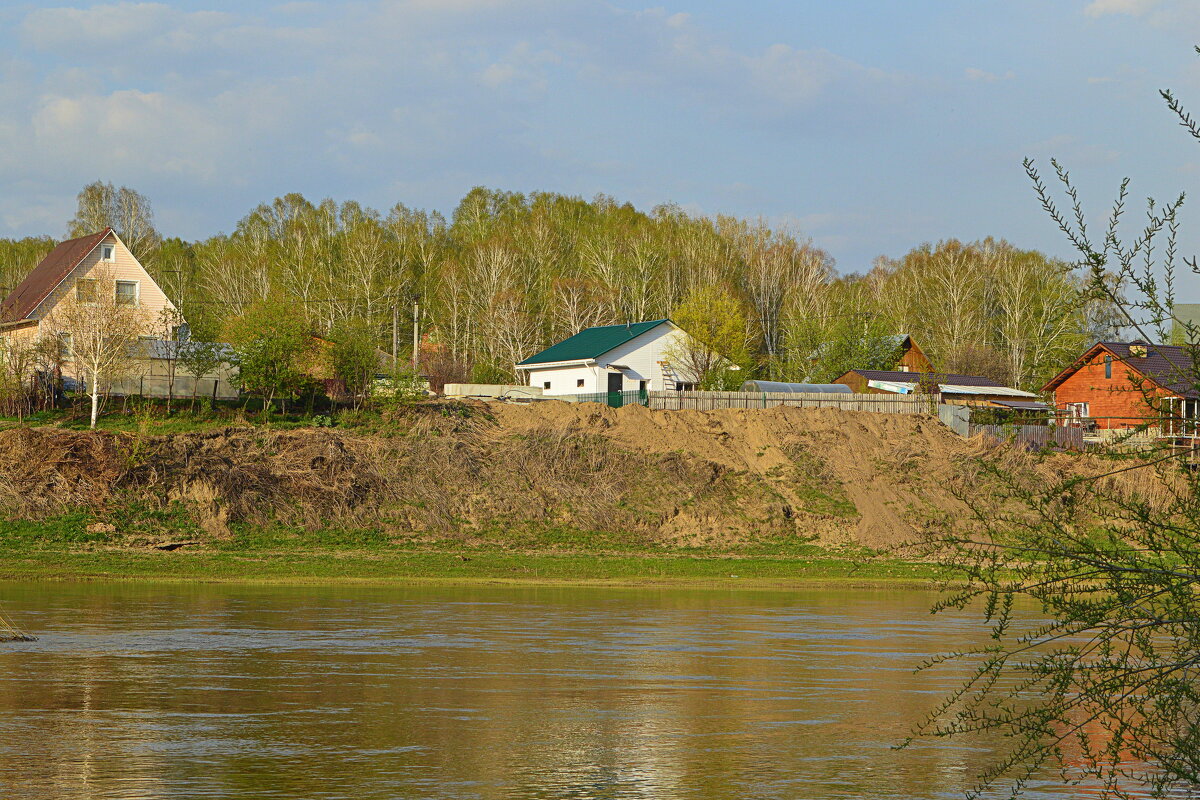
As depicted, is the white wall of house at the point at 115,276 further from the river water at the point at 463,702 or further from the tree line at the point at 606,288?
the river water at the point at 463,702

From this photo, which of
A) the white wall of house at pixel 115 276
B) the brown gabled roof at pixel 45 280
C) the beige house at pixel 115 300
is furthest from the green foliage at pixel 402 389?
the brown gabled roof at pixel 45 280

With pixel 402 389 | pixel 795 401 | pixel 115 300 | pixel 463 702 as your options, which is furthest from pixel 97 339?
pixel 463 702

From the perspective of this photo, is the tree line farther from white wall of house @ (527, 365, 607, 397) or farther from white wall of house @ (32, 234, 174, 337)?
white wall of house @ (32, 234, 174, 337)

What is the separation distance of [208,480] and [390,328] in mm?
68987

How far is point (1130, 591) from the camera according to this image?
891cm

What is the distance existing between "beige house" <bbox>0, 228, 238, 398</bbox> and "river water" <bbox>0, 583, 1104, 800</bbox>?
30078 millimetres

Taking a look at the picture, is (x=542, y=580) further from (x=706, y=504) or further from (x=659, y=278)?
(x=659, y=278)

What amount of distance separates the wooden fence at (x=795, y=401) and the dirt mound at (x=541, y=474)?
15.1 ft

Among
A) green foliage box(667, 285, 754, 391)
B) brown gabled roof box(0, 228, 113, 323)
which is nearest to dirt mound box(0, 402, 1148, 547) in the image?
brown gabled roof box(0, 228, 113, 323)

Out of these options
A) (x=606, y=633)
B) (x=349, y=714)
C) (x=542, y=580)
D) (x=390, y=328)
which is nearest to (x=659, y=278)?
(x=390, y=328)

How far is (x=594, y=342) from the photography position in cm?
8262

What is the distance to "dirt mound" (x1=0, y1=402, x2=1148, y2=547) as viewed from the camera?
4275cm

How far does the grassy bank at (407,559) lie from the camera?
36188 mm

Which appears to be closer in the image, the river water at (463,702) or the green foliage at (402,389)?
the river water at (463,702)
